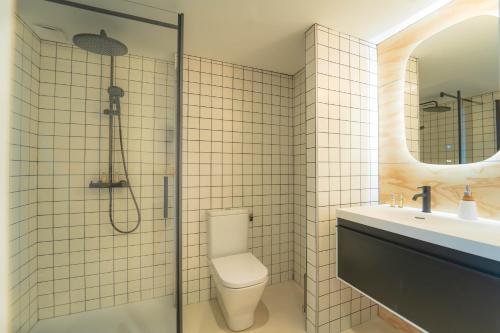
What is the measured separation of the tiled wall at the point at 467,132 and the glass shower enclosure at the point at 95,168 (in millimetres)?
1657

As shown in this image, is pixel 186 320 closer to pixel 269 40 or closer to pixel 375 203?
pixel 375 203

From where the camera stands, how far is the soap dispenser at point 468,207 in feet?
3.70

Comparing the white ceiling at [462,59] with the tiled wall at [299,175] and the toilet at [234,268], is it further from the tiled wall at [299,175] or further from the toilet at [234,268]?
the toilet at [234,268]

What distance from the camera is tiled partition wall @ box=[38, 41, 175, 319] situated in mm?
1344

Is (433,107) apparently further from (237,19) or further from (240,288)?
(240,288)

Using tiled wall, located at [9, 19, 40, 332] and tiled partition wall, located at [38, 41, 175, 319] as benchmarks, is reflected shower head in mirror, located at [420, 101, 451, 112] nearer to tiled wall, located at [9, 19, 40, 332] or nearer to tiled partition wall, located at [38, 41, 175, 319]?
tiled partition wall, located at [38, 41, 175, 319]

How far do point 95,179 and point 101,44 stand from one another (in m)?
0.89

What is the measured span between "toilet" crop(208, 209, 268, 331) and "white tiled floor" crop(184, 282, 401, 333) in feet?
0.28

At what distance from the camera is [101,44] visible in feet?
4.49

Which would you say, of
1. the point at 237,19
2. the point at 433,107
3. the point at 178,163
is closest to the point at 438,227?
the point at 433,107

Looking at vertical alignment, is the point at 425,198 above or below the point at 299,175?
below

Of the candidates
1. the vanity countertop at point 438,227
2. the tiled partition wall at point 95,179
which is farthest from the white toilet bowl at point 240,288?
the vanity countertop at point 438,227

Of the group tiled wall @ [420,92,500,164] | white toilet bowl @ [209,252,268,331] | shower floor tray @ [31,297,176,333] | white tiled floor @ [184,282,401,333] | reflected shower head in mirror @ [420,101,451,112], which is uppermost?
reflected shower head in mirror @ [420,101,451,112]

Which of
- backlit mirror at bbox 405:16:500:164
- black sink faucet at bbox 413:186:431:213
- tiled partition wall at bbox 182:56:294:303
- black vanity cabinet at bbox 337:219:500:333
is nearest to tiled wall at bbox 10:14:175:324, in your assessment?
tiled partition wall at bbox 182:56:294:303
